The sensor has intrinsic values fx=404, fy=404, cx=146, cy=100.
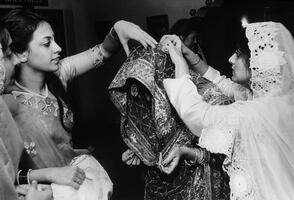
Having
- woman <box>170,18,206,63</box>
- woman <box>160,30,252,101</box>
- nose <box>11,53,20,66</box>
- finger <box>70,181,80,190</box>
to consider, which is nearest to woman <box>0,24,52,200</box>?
finger <box>70,181,80,190</box>

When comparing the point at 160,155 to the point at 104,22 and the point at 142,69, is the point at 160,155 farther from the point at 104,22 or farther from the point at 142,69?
the point at 104,22

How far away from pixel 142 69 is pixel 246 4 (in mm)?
1083

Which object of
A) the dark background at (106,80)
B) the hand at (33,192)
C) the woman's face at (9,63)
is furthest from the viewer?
the dark background at (106,80)

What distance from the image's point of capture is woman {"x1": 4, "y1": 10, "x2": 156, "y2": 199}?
1.45 metres

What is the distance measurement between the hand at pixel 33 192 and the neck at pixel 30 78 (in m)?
0.43

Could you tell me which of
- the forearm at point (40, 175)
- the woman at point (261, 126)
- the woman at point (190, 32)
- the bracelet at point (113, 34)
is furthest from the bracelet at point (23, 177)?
the woman at point (190, 32)

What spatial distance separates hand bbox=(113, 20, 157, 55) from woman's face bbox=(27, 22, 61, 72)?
27cm

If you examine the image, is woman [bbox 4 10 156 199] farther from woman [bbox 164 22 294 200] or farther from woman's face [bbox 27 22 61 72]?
woman [bbox 164 22 294 200]

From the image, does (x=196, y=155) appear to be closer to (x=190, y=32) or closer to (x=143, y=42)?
(x=143, y=42)

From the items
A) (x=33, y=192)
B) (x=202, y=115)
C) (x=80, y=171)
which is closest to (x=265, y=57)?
(x=202, y=115)

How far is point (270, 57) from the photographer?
135 cm

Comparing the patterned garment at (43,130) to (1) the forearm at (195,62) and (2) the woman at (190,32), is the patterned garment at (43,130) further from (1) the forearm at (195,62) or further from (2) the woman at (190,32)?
(2) the woman at (190,32)

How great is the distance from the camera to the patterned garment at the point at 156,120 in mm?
1523

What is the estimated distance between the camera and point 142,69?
1518mm
